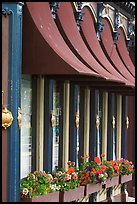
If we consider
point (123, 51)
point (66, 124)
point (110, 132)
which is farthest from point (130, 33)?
point (66, 124)

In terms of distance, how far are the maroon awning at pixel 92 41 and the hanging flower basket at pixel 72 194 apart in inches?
85.7

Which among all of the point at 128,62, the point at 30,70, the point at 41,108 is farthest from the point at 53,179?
the point at 128,62

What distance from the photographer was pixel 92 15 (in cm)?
1125

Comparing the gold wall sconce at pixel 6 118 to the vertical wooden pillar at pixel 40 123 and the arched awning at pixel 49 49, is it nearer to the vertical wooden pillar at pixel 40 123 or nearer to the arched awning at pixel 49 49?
the arched awning at pixel 49 49

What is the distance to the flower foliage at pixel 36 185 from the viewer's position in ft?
26.9

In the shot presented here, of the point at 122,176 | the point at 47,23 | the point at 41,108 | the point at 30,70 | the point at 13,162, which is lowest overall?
the point at 122,176

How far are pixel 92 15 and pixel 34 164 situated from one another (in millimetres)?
3405

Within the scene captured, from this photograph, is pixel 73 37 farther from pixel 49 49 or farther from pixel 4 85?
pixel 4 85

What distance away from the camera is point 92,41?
10766mm

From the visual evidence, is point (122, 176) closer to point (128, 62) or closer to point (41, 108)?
point (128, 62)

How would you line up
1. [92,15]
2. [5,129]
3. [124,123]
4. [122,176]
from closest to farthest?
1. [5,129]
2. [92,15]
3. [122,176]
4. [124,123]

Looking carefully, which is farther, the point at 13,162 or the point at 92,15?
the point at 92,15

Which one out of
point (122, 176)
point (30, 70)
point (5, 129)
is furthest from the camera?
point (122, 176)

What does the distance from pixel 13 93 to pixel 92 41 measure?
359 cm
